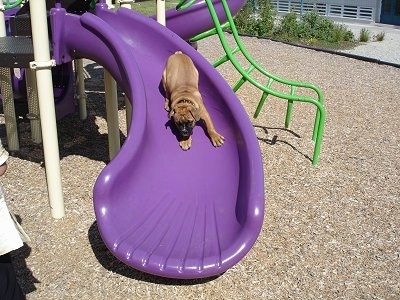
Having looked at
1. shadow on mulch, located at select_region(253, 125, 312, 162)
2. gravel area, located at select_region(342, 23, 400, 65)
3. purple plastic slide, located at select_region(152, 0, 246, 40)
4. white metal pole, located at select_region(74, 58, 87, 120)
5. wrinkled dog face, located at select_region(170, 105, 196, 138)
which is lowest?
gravel area, located at select_region(342, 23, 400, 65)

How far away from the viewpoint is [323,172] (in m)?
4.63

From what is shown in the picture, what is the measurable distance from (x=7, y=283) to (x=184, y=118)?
1621 millimetres

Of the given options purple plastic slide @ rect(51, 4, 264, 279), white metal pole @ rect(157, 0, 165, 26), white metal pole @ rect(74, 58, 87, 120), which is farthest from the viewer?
white metal pole @ rect(74, 58, 87, 120)

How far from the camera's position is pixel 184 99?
3.57 m

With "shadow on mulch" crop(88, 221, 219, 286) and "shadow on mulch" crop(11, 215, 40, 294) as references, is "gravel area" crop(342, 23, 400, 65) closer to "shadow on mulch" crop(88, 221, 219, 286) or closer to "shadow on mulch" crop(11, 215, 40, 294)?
"shadow on mulch" crop(88, 221, 219, 286)

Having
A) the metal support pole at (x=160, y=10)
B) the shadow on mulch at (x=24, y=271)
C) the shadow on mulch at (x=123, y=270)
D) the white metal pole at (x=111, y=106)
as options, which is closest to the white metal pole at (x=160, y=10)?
the metal support pole at (x=160, y=10)

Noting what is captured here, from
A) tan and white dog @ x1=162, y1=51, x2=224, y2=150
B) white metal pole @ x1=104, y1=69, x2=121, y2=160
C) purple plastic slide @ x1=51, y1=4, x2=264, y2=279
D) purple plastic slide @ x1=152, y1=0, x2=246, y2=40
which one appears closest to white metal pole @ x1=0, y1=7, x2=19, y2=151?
white metal pole @ x1=104, y1=69, x2=121, y2=160

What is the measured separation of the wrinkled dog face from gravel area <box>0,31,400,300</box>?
88cm

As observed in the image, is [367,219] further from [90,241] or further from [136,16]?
[136,16]

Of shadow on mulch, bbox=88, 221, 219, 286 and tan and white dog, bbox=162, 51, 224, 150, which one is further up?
tan and white dog, bbox=162, 51, 224, 150

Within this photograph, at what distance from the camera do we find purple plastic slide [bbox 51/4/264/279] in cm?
293

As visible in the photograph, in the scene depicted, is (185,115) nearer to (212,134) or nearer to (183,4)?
(212,134)

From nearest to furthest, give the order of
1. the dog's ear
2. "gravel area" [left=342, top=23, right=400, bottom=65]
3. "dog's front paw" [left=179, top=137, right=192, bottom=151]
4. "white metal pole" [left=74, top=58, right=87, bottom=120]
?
the dog's ear → "dog's front paw" [left=179, top=137, right=192, bottom=151] → "white metal pole" [left=74, top=58, right=87, bottom=120] → "gravel area" [left=342, top=23, right=400, bottom=65]

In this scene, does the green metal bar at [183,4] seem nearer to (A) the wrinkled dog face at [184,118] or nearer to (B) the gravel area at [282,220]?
(B) the gravel area at [282,220]
